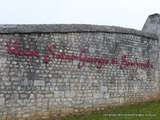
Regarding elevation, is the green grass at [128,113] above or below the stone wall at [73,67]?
below

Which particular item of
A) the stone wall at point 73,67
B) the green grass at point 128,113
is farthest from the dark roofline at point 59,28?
the green grass at point 128,113

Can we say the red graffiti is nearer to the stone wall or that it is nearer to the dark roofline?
the stone wall

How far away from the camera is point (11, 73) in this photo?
12.1 meters

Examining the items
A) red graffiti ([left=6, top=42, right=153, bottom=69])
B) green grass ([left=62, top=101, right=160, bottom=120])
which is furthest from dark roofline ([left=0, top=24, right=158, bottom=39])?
green grass ([left=62, top=101, right=160, bottom=120])

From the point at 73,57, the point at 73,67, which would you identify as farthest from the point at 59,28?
the point at 73,67

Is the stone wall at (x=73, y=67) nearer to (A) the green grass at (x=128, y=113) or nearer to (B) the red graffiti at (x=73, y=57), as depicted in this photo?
(B) the red graffiti at (x=73, y=57)

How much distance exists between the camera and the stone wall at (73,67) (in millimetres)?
12164

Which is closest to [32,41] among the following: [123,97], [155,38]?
[123,97]

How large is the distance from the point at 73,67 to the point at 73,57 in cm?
35

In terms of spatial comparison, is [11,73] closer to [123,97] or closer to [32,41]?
[32,41]

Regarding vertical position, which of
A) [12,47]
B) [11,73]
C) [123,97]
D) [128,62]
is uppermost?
[12,47]

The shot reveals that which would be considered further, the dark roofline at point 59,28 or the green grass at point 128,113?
the green grass at point 128,113

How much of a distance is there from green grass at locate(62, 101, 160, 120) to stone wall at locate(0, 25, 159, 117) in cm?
36

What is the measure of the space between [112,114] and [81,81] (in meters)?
1.57
